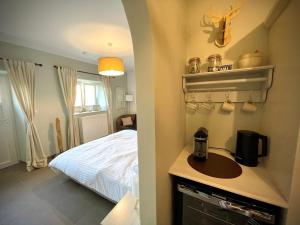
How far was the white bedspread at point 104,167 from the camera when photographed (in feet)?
4.75

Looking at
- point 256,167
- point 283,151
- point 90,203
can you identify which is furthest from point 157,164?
point 90,203

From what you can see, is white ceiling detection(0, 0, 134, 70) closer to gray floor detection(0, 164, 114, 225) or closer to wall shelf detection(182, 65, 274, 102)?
wall shelf detection(182, 65, 274, 102)

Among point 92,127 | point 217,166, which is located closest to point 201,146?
point 217,166

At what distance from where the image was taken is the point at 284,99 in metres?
0.73

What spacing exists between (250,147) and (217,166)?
0.95 feet

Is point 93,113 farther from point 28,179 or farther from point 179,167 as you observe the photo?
point 179,167

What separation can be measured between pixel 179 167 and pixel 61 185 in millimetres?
2098

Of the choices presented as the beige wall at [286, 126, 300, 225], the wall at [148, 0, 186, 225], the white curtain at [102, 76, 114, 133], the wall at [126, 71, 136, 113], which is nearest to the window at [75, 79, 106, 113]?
the white curtain at [102, 76, 114, 133]

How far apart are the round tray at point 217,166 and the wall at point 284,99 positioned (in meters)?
0.21

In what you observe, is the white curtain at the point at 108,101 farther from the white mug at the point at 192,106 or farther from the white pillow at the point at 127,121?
the white mug at the point at 192,106

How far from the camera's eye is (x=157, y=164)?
29.0 inches

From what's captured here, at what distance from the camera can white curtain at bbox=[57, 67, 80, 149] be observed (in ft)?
10.1

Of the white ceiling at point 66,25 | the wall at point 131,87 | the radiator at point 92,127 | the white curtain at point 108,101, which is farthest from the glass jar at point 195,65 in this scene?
A: the wall at point 131,87

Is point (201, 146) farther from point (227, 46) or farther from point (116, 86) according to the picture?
point (116, 86)
